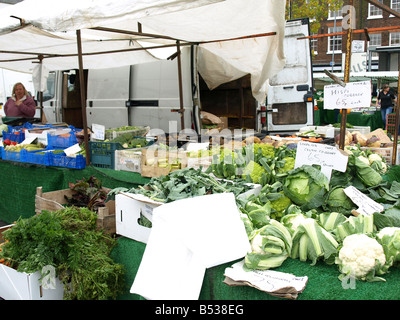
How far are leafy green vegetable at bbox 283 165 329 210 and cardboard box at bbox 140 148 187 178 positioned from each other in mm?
1529

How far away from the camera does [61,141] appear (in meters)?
5.24

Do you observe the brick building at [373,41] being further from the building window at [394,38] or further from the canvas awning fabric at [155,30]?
the canvas awning fabric at [155,30]

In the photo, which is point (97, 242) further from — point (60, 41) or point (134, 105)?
point (134, 105)

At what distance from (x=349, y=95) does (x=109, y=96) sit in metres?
6.25

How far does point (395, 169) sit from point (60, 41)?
17.4ft

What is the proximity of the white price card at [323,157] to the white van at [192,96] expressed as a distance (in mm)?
4182

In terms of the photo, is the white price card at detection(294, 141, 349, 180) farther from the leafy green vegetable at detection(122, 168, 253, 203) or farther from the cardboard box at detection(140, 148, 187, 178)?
the cardboard box at detection(140, 148, 187, 178)

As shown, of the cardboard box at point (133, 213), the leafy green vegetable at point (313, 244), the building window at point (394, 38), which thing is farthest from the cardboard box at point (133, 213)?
the building window at point (394, 38)

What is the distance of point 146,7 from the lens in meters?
3.03

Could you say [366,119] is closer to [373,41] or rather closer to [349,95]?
[349,95]

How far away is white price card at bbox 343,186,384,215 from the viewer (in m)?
2.33

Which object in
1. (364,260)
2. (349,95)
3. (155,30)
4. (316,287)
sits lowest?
(316,287)

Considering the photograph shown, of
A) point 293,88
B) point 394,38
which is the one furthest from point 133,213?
point 394,38
